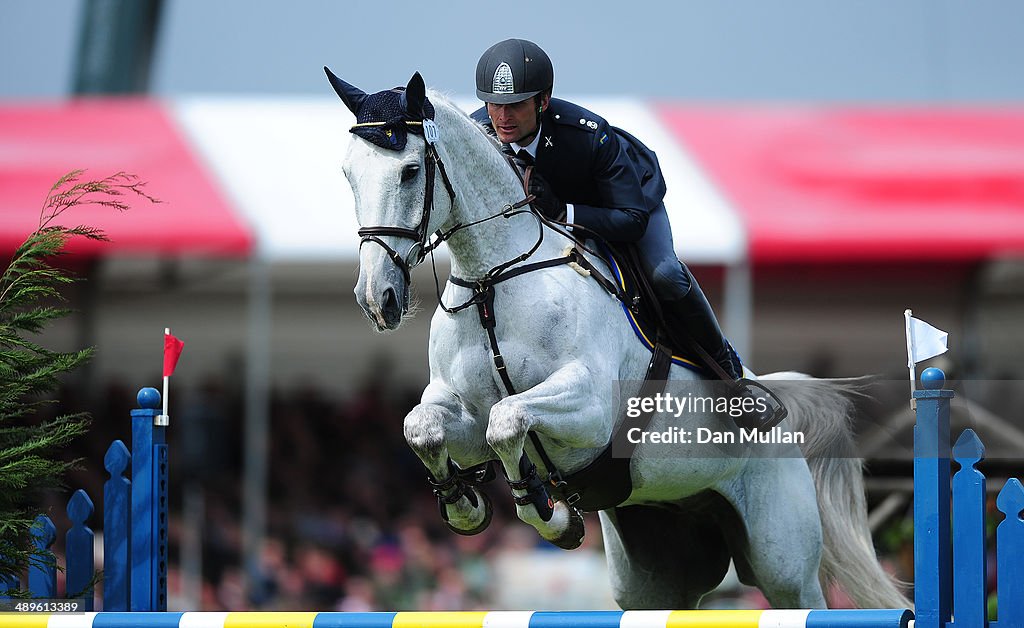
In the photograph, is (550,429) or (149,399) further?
(149,399)

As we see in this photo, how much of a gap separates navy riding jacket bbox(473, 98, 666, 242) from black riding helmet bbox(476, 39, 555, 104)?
5.6 inches

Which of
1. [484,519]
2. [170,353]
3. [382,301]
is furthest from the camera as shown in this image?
[170,353]

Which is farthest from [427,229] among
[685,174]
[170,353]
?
[685,174]

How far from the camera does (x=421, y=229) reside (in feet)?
10.1

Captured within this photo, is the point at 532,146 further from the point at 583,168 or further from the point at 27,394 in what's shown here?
the point at 27,394

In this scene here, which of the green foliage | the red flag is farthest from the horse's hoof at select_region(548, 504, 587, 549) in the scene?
the green foliage

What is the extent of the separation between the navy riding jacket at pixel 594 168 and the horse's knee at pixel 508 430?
0.66m

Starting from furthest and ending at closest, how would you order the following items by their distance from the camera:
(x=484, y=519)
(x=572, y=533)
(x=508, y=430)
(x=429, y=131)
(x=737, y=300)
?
(x=737, y=300)
(x=484, y=519)
(x=572, y=533)
(x=429, y=131)
(x=508, y=430)

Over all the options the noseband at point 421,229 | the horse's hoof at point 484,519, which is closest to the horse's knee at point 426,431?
the horse's hoof at point 484,519

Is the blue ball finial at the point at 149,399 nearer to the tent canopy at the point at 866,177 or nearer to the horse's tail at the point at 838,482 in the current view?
the horse's tail at the point at 838,482

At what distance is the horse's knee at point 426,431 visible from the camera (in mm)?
3143

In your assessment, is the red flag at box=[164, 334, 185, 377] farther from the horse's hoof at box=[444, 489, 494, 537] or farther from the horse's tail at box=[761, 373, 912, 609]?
the horse's tail at box=[761, 373, 912, 609]

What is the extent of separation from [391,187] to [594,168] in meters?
0.69

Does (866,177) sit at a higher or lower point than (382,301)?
higher
